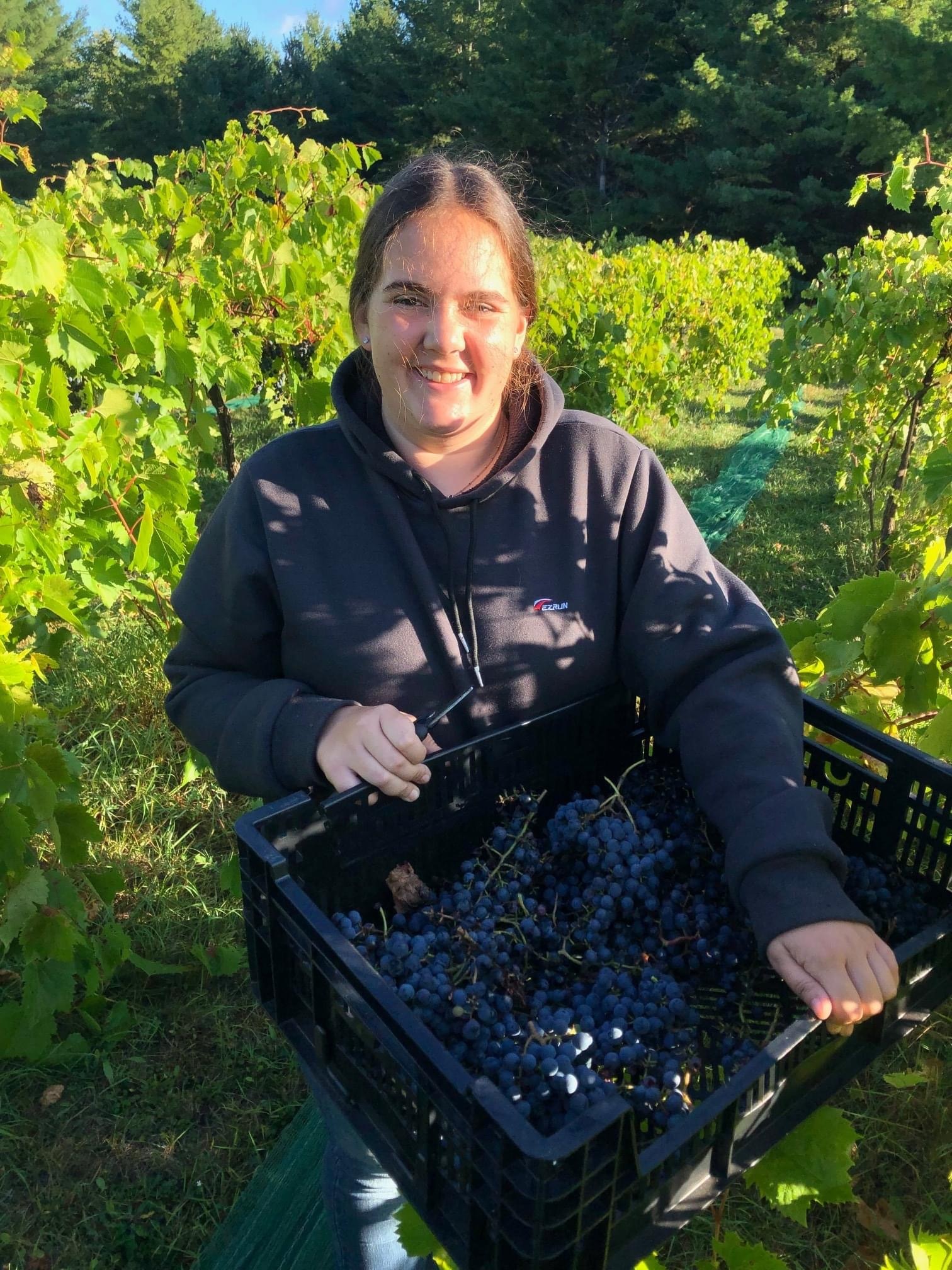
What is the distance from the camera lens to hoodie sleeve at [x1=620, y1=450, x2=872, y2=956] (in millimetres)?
1205

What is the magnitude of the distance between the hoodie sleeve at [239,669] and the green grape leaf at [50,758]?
0.45 meters

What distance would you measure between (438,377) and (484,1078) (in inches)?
40.7

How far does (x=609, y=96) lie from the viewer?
26828 mm

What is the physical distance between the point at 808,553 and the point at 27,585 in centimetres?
457

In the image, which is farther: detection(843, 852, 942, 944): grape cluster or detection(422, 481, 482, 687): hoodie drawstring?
detection(422, 481, 482, 687): hoodie drawstring

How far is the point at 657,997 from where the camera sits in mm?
1179

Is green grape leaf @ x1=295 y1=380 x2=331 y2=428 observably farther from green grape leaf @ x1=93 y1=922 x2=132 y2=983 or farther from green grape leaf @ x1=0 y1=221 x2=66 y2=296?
green grape leaf @ x1=93 y1=922 x2=132 y2=983

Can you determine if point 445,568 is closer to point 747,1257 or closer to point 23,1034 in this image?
point 747,1257

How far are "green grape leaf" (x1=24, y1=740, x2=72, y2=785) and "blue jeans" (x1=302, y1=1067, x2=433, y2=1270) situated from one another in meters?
0.84

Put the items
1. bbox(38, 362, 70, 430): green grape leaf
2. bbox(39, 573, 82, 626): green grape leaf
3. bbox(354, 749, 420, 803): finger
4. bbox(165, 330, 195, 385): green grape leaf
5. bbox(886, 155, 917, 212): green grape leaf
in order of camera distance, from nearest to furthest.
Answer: bbox(354, 749, 420, 803): finger → bbox(39, 573, 82, 626): green grape leaf → bbox(38, 362, 70, 430): green grape leaf → bbox(165, 330, 195, 385): green grape leaf → bbox(886, 155, 917, 212): green grape leaf

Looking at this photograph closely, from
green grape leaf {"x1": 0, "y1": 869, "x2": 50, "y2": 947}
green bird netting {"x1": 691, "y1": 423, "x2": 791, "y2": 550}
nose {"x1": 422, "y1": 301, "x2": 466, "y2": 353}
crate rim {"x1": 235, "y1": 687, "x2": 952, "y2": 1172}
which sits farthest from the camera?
green bird netting {"x1": 691, "y1": 423, "x2": 791, "y2": 550}

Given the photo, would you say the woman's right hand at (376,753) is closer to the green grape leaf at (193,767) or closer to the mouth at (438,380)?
the mouth at (438,380)

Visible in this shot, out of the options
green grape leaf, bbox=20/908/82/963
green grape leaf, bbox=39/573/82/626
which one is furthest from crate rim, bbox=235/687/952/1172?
green grape leaf, bbox=39/573/82/626

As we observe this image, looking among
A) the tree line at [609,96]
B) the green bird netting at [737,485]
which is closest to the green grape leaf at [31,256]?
the green bird netting at [737,485]
